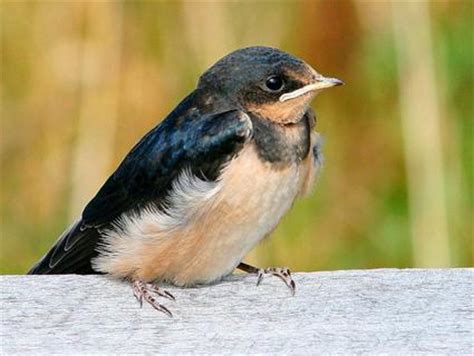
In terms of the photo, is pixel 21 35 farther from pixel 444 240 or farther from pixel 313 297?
pixel 313 297

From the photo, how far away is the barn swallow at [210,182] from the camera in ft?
6.48

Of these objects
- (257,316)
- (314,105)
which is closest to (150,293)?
(257,316)

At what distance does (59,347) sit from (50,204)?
4.46 ft

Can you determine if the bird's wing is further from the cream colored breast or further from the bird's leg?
the bird's leg

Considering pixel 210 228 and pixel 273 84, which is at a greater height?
pixel 273 84

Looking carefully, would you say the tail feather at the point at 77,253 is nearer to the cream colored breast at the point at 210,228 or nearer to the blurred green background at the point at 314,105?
the cream colored breast at the point at 210,228

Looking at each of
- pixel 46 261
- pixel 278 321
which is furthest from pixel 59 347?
pixel 46 261

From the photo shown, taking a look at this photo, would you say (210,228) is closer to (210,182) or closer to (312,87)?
(210,182)

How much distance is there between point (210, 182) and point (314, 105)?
3.57ft

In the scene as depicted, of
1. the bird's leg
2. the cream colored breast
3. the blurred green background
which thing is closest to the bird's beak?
the cream colored breast

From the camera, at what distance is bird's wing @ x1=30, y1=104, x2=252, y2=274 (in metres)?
1.98

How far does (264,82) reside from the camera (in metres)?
2.07

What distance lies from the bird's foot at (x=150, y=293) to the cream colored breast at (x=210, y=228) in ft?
0.25

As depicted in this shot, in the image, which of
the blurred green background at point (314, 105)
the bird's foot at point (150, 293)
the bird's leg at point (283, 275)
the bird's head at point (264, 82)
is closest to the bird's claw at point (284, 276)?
the bird's leg at point (283, 275)
